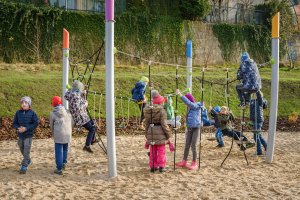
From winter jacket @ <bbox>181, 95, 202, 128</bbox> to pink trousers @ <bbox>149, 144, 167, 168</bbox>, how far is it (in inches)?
27.1

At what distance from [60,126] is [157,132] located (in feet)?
5.53

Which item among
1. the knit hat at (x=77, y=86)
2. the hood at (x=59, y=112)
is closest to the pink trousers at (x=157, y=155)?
the hood at (x=59, y=112)

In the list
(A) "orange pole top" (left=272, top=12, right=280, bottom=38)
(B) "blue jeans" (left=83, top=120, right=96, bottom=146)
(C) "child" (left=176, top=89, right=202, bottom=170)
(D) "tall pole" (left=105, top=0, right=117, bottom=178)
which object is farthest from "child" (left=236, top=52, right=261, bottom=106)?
(B) "blue jeans" (left=83, top=120, right=96, bottom=146)

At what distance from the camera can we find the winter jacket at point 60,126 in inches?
296

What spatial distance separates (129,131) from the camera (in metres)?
13.7

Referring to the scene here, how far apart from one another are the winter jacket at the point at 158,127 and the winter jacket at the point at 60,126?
141 centimetres

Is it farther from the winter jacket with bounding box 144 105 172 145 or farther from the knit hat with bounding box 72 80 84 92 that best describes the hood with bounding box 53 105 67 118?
the winter jacket with bounding box 144 105 172 145

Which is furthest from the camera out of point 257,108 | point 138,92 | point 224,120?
point 138,92

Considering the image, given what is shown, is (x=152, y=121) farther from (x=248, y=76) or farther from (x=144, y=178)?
(x=248, y=76)

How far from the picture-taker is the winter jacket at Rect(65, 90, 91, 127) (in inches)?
340

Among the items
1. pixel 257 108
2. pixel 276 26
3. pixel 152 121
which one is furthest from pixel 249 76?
pixel 152 121

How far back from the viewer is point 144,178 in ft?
24.4

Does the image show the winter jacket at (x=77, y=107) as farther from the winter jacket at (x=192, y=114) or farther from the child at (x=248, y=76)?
the child at (x=248, y=76)

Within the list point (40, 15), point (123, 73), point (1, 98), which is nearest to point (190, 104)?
point (1, 98)
